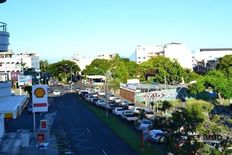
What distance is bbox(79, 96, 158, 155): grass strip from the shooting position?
33747mm

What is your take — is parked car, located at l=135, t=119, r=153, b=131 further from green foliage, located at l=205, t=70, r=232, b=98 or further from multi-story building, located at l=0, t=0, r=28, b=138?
green foliage, located at l=205, t=70, r=232, b=98

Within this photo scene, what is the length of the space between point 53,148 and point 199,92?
41.3m

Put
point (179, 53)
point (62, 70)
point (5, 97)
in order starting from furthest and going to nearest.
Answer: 1. point (179, 53)
2. point (62, 70)
3. point (5, 97)

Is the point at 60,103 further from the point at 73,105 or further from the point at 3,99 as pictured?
the point at 3,99

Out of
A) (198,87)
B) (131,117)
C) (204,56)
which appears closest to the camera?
(131,117)

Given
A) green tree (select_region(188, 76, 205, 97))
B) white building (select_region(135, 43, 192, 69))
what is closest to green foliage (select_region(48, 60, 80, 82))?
white building (select_region(135, 43, 192, 69))

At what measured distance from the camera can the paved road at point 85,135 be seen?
114 ft

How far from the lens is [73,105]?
238 feet

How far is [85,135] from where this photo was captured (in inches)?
1666

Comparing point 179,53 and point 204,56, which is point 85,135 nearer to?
point 179,53

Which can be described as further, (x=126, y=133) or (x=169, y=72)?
(x=169, y=72)

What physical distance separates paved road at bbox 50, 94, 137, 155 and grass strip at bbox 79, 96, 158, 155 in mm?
576

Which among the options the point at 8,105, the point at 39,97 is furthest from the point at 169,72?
the point at 8,105

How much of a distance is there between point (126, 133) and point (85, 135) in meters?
3.92
